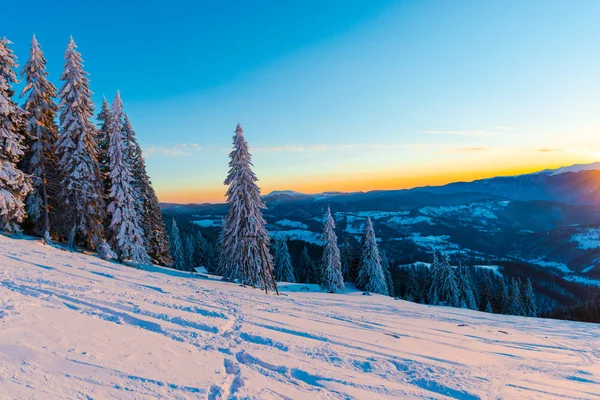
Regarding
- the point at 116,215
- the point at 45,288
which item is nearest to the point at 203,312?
the point at 45,288

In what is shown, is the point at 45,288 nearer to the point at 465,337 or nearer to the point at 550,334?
the point at 465,337

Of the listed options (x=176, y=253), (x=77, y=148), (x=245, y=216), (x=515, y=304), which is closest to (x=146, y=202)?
(x=77, y=148)

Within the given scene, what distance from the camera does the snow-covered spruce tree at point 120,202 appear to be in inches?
1050

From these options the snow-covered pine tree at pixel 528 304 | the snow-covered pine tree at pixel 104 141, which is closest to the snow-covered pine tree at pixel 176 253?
the snow-covered pine tree at pixel 104 141

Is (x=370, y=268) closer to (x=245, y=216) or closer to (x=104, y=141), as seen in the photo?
(x=245, y=216)

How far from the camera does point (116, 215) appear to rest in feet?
87.6

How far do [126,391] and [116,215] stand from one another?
2541 cm

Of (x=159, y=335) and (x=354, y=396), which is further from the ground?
(x=159, y=335)

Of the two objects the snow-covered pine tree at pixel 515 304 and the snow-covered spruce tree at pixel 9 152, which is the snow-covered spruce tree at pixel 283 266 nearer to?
the snow-covered spruce tree at pixel 9 152

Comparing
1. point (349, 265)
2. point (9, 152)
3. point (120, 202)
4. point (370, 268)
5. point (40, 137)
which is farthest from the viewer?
point (349, 265)

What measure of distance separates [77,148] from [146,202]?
995 cm

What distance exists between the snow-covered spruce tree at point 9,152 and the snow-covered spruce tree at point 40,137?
1.52 metres

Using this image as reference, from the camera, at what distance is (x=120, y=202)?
26.9 metres

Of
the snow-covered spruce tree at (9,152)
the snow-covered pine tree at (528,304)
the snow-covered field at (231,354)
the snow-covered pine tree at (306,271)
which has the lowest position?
the snow-covered pine tree at (528,304)
